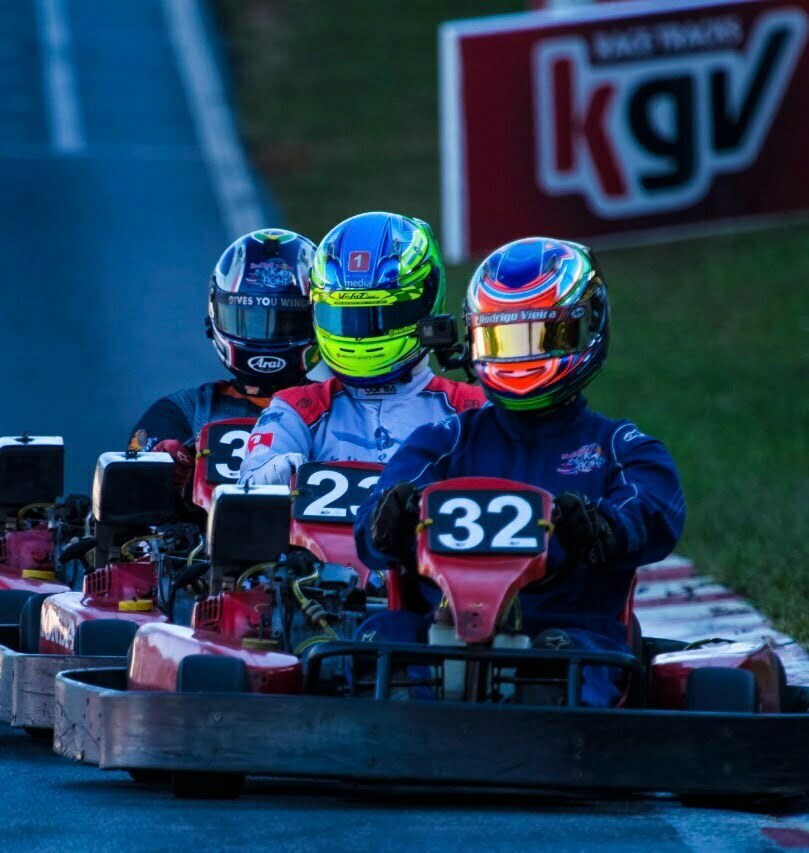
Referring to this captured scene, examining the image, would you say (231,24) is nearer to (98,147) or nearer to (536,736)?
(98,147)

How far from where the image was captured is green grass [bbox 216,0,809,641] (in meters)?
11.9

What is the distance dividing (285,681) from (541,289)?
1.29 metres

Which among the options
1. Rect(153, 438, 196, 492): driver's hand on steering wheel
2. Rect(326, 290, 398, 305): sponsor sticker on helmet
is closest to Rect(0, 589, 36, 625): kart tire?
Rect(153, 438, 196, 492): driver's hand on steering wheel

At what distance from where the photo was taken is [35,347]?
59.5 feet

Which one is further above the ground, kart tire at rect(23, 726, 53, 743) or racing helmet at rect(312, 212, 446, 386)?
racing helmet at rect(312, 212, 446, 386)

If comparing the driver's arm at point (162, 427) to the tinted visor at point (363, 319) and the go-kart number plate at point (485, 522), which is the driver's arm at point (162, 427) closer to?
the tinted visor at point (363, 319)

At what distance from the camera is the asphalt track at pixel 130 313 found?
5.13 meters

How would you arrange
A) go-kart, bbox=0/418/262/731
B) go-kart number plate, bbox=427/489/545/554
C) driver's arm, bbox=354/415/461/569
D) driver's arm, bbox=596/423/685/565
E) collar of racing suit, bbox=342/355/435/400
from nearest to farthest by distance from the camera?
go-kart number plate, bbox=427/489/545/554 < driver's arm, bbox=596/423/685/565 < driver's arm, bbox=354/415/461/569 < go-kart, bbox=0/418/262/731 < collar of racing suit, bbox=342/355/435/400

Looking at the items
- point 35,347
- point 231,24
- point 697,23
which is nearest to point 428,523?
point 35,347

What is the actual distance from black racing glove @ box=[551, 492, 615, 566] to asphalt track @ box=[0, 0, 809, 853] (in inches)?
24.5

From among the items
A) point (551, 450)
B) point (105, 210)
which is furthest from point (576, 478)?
point (105, 210)

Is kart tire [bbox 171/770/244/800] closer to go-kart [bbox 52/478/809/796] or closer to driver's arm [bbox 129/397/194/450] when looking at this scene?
go-kart [bbox 52/478/809/796]

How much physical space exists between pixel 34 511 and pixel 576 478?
3264 millimetres

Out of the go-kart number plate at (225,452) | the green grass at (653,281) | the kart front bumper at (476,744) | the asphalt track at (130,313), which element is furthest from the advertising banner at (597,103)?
the kart front bumper at (476,744)
